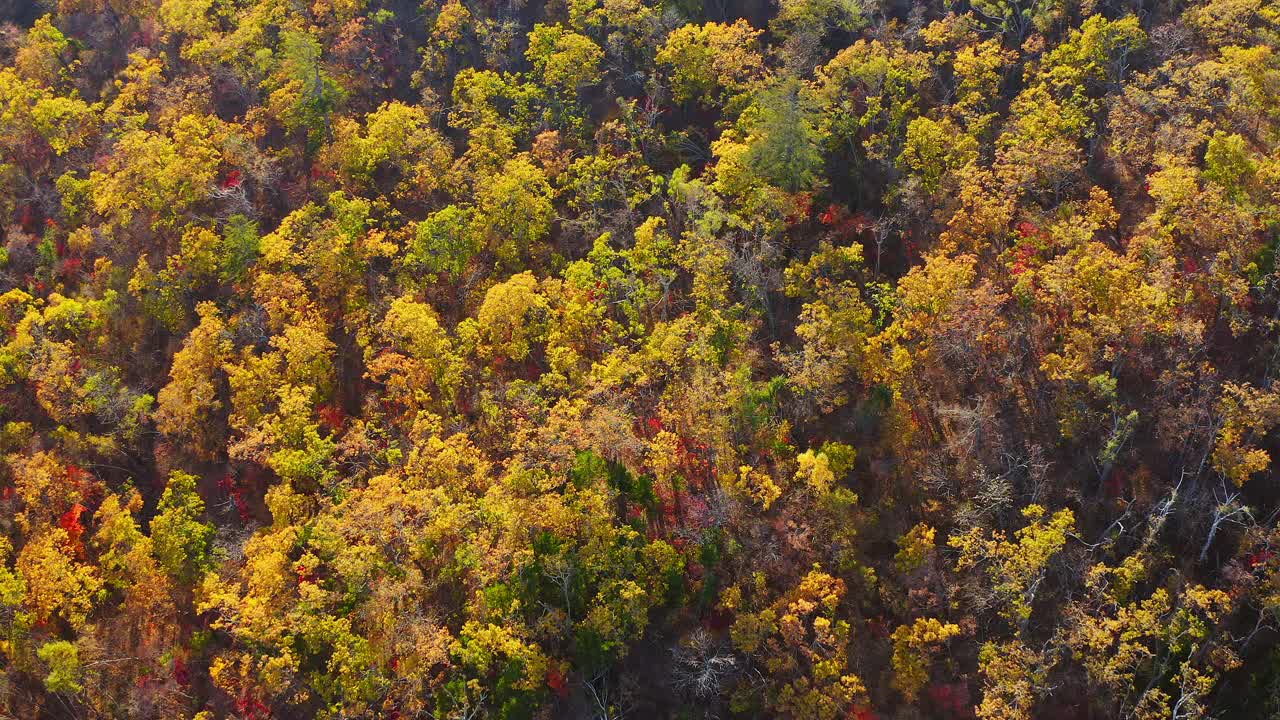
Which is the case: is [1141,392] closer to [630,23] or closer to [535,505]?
[535,505]

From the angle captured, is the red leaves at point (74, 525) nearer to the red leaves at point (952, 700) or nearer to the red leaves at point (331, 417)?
the red leaves at point (331, 417)

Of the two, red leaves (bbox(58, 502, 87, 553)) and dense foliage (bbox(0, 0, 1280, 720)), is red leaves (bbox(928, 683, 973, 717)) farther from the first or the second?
red leaves (bbox(58, 502, 87, 553))

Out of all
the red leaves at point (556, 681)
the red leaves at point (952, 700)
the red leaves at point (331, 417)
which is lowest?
the red leaves at point (952, 700)

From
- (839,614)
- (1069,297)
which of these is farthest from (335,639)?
(1069,297)

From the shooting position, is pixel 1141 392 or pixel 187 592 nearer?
pixel 1141 392

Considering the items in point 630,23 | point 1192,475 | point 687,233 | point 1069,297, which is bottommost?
point 1192,475

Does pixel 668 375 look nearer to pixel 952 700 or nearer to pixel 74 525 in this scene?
pixel 952 700

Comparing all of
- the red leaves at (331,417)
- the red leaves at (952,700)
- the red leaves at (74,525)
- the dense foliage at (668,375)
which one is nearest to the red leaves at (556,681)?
the dense foliage at (668,375)

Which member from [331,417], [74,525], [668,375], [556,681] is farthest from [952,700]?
[74,525]
